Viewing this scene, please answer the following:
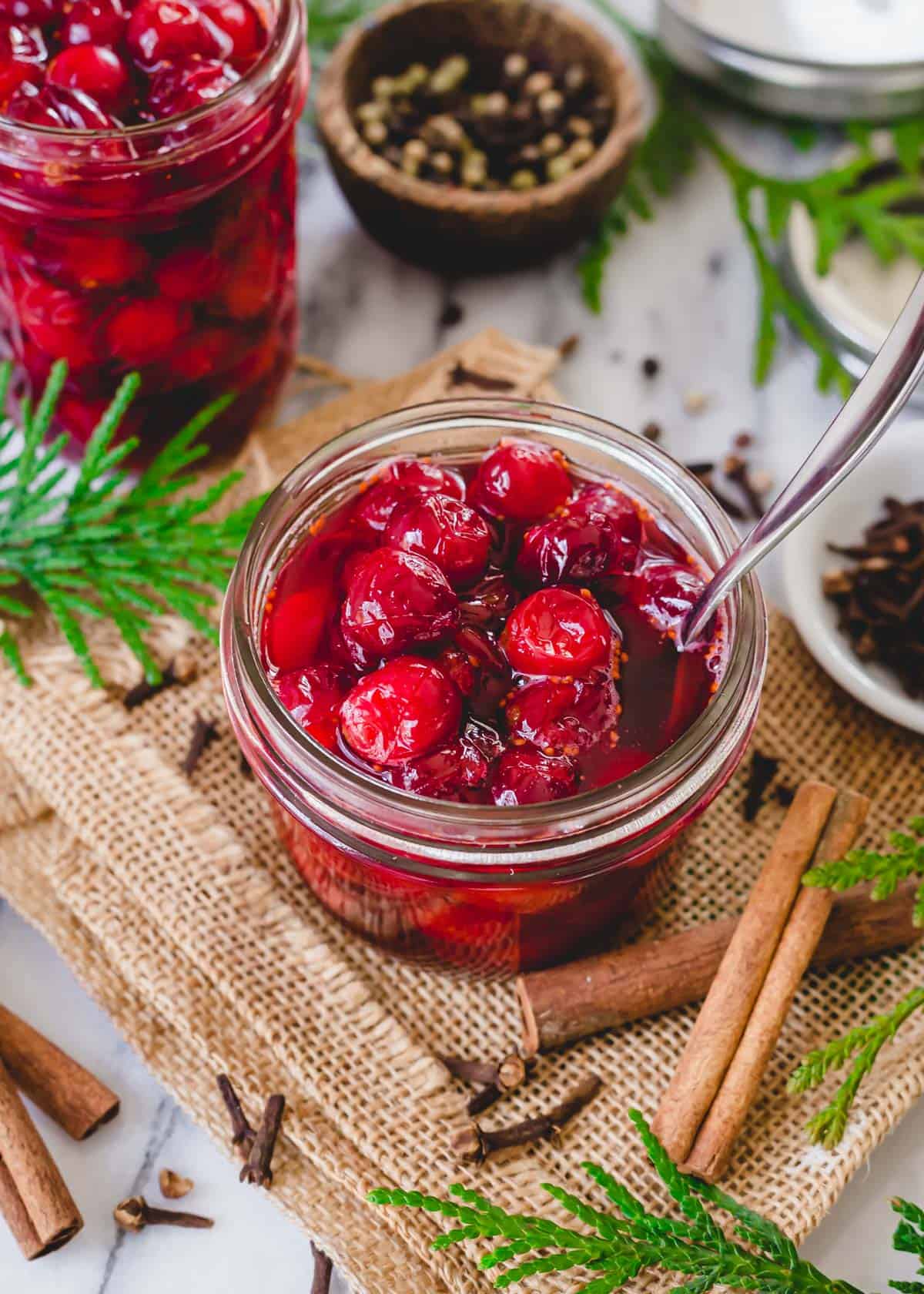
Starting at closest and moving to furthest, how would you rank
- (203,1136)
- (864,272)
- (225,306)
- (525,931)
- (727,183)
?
1. (525,931)
2. (203,1136)
3. (225,306)
4. (864,272)
5. (727,183)

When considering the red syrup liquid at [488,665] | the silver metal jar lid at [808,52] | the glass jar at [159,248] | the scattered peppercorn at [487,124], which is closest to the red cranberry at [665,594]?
the red syrup liquid at [488,665]

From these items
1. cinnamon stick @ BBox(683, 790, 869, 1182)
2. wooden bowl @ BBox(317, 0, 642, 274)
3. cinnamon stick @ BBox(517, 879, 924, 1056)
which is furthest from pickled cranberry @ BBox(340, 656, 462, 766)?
wooden bowl @ BBox(317, 0, 642, 274)

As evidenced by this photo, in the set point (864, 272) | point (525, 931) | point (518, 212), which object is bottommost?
point (525, 931)

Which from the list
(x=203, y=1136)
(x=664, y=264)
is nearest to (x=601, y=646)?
(x=203, y=1136)

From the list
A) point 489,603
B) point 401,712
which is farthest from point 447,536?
point 401,712

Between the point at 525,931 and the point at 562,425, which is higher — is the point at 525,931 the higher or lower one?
the lower one

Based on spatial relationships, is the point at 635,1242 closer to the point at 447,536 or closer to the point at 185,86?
the point at 447,536

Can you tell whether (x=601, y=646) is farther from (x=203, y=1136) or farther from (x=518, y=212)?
(x=518, y=212)
